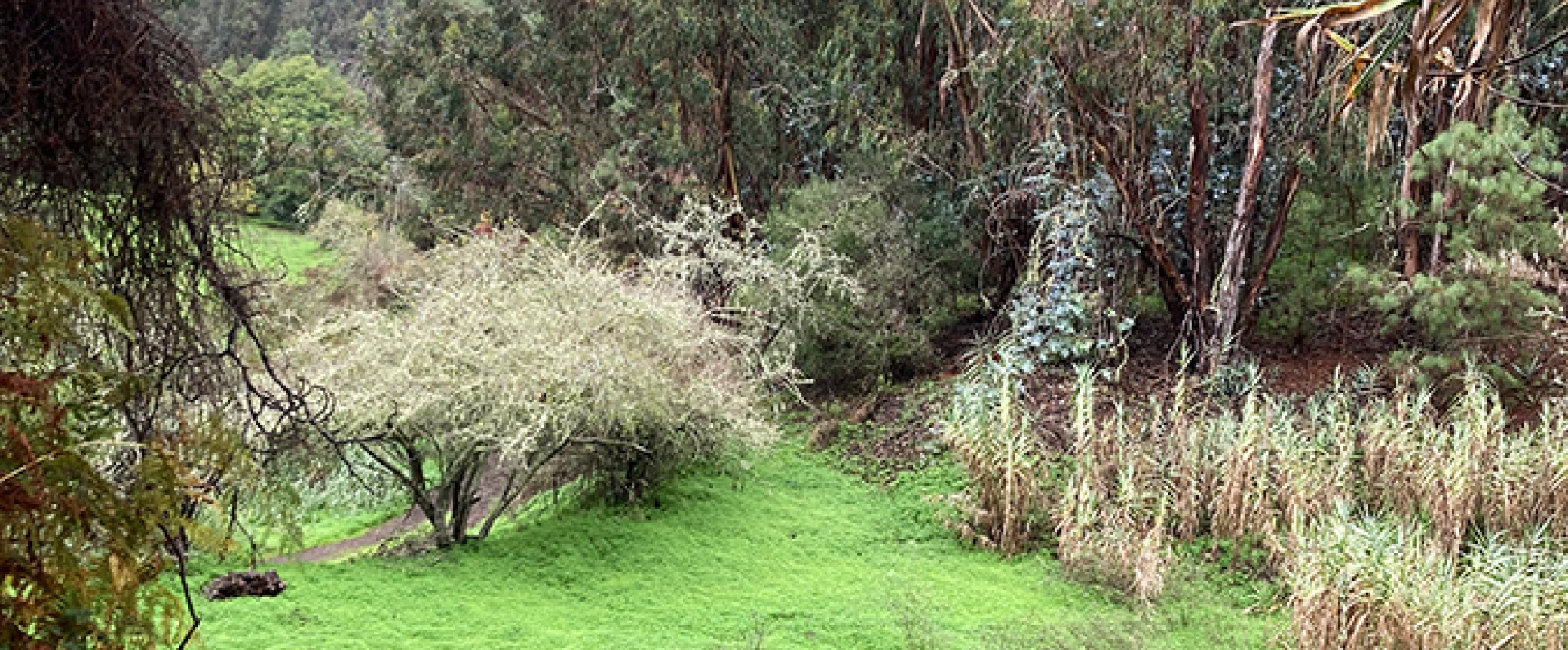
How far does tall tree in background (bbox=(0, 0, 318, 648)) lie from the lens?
1.44 meters

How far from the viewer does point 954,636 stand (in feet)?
19.2

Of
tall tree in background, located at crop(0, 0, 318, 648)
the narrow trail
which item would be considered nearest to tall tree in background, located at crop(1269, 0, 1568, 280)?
tall tree in background, located at crop(0, 0, 318, 648)

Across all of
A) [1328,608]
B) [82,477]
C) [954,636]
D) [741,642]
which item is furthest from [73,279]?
[1328,608]

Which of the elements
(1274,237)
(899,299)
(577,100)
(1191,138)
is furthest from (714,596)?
(577,100)

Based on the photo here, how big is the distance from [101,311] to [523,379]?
4.62 m

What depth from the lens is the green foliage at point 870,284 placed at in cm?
1166

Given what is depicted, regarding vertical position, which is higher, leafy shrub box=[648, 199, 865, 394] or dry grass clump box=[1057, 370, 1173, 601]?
leafy shrub box=[648, 199, 865, 394]

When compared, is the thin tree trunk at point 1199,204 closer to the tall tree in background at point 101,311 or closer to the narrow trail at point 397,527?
the narrow trail at point 397,527

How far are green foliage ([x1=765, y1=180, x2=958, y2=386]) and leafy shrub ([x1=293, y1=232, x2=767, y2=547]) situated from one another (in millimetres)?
3442

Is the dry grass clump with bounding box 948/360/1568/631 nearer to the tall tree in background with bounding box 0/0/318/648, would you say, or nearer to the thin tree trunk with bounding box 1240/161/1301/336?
the thin tree trunk with bounding box 1240/161/1301/336

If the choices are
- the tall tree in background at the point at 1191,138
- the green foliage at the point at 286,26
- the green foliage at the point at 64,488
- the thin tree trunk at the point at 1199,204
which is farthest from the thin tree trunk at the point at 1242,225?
the green foliage at the point at 286,26

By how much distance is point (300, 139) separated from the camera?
3.95 metres

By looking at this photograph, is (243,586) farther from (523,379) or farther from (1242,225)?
(1242,225)

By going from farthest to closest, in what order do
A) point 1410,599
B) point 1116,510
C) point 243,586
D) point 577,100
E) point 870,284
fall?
point 577,100
point 870,284
point 1116,510
point 243,586
point 1410,599
